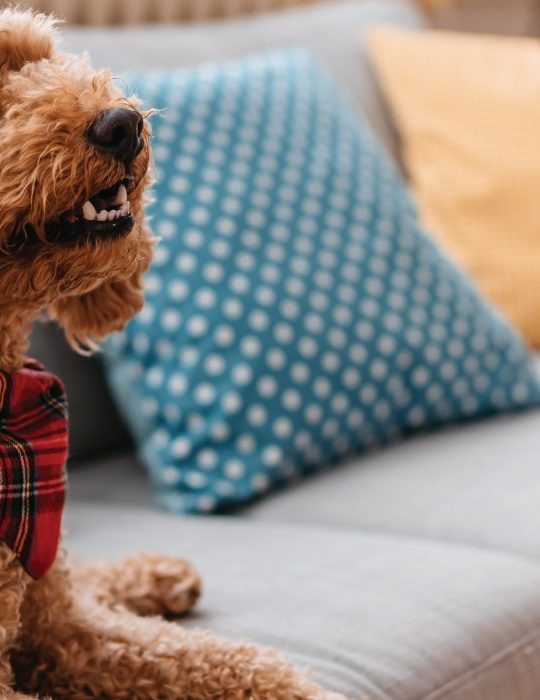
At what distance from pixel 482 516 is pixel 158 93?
2.54ft

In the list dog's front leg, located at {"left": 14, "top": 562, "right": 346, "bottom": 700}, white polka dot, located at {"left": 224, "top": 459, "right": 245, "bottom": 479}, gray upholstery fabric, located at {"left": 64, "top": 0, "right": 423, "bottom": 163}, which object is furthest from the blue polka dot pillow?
dog's front leg, located at {"left": 14, "top": 562, "right": 346, "bottom": 700}

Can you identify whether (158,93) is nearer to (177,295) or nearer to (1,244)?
(177,295)

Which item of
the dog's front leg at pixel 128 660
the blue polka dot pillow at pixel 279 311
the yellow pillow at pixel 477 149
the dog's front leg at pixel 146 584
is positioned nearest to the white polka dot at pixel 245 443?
the blue polka dot pillow at pixel 279 311

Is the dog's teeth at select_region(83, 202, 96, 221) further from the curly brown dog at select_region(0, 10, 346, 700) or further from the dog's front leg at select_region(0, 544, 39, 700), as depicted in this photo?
the dog's front leg at select_region(0, 544, 39, 700)

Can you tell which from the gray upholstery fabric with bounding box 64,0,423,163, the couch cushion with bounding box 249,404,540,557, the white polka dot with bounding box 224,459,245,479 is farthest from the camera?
the gray upholstery fabric with bounding box 64,0,423,163

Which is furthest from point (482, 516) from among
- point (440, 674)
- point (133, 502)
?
point (133, 502)

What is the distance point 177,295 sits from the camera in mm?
1618

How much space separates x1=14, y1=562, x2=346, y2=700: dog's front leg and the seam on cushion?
139mm

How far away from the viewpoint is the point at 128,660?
1.07m

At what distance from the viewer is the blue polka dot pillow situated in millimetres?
1593

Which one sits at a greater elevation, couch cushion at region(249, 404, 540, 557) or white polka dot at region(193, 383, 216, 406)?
white polka dot at region(193, 383, 216, 406)

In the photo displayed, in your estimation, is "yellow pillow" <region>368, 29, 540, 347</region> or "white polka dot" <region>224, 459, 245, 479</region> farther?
"yellow pillow" <region>368, 29, 540, 347</region>

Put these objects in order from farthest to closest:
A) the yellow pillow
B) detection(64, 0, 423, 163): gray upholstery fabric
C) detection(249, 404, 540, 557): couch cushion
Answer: the yellow pillow, detection(64, 0, 423, 163): gray upholstery fabric, detection(249, 404, 540, 557): couch cushion

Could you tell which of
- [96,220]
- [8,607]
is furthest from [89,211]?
[8,607]
